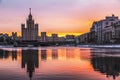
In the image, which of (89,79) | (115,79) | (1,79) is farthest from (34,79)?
(115,79)

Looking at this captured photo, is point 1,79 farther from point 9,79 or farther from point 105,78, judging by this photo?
point 105,78

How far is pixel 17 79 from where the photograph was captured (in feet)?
77.6

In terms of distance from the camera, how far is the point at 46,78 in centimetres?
2441

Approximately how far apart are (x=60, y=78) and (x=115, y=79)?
4155 mm

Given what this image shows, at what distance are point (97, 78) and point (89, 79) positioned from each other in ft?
2.43

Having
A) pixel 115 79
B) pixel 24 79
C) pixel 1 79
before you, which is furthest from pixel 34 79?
pixel 115 79

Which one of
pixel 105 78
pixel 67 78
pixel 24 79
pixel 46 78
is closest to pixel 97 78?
pixel 105 78

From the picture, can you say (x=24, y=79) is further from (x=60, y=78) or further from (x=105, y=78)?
(x=105, y=78)

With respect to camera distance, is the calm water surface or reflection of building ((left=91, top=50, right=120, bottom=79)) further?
reflection of building ((left=91, top=50, right=120, bottom=79))

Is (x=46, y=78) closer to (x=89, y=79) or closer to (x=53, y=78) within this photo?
(x=53, y=78)

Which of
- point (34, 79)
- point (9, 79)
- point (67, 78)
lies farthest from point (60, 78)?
point (9, 79)

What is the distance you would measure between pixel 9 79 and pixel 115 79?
7.78 m

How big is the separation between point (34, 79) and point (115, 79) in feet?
19.3

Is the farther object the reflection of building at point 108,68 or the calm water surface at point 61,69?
the reflection of building at point 108,68
